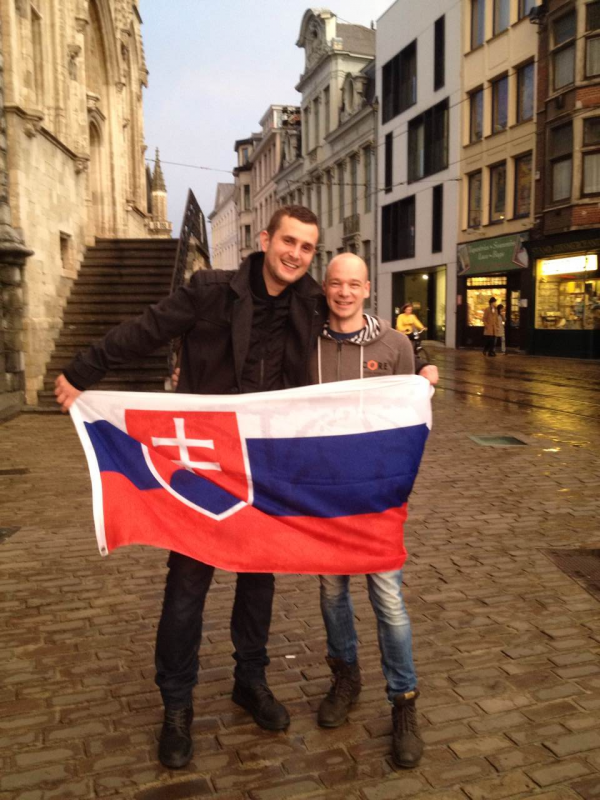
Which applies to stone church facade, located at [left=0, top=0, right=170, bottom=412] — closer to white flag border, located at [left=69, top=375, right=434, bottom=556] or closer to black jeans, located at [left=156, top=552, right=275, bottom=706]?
white flag border, located at [left=69, top=375, right=434, bottom=556]

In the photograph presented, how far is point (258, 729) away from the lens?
3164mm

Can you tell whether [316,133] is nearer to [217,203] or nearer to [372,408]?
[372,408]

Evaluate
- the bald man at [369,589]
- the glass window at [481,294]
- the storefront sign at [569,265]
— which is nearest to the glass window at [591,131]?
the storefront sign at [569,265]

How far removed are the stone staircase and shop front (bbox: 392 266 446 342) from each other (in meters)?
18.8

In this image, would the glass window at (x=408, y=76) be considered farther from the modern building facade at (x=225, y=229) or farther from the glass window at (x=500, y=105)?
the modern building facade at (x=225, y=229)

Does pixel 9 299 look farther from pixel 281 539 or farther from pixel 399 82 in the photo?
pixel 399 82

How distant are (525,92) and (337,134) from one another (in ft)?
68.0

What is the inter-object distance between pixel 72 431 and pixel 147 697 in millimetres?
7836

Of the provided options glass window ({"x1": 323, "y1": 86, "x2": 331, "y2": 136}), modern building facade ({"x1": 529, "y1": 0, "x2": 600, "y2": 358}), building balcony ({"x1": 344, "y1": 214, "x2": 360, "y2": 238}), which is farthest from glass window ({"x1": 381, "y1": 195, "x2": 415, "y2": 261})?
glass window ({"x1": 323, "y1": 86, "x2": 331, "y2": 136})

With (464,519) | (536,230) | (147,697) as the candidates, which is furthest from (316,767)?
(536,230)

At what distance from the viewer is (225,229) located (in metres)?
98.3

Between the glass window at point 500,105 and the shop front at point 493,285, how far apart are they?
440 cm

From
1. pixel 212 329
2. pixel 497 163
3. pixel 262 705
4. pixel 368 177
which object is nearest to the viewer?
pixel 212 329

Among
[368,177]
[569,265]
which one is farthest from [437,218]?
[569,265]
